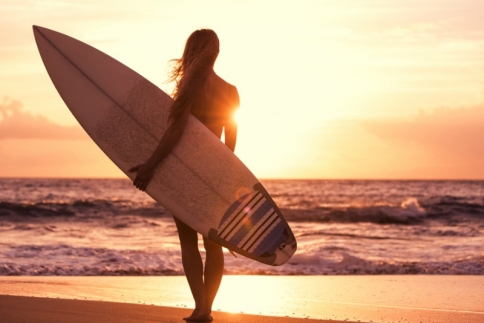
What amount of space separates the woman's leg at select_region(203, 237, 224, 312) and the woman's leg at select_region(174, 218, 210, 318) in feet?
0.10

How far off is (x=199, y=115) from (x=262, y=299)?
2194 millimetres

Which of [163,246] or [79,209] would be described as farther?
[79,209]

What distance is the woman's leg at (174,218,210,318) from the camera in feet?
11.2

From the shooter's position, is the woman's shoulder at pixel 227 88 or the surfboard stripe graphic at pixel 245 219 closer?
the woman's shoulder at pixel 227 88

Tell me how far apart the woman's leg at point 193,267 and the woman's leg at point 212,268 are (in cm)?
3

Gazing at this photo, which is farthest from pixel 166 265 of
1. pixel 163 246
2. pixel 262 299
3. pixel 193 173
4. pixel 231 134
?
pixel 231 134

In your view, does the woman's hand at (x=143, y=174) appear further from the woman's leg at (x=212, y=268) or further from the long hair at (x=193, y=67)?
the woman's leg at (x=212, y=268)

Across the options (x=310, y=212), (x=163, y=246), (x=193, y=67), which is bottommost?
(x=310, y=212)

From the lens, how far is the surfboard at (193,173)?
3543mm

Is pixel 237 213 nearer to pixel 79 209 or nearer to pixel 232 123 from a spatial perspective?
pixel 232 123

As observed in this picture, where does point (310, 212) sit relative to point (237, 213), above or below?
below

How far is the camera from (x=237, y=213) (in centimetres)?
359

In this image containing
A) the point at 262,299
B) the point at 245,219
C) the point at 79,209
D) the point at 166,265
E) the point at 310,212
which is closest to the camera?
the point at 245,219

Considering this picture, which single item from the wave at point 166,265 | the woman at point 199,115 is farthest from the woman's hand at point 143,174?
the wave at point 166,265
